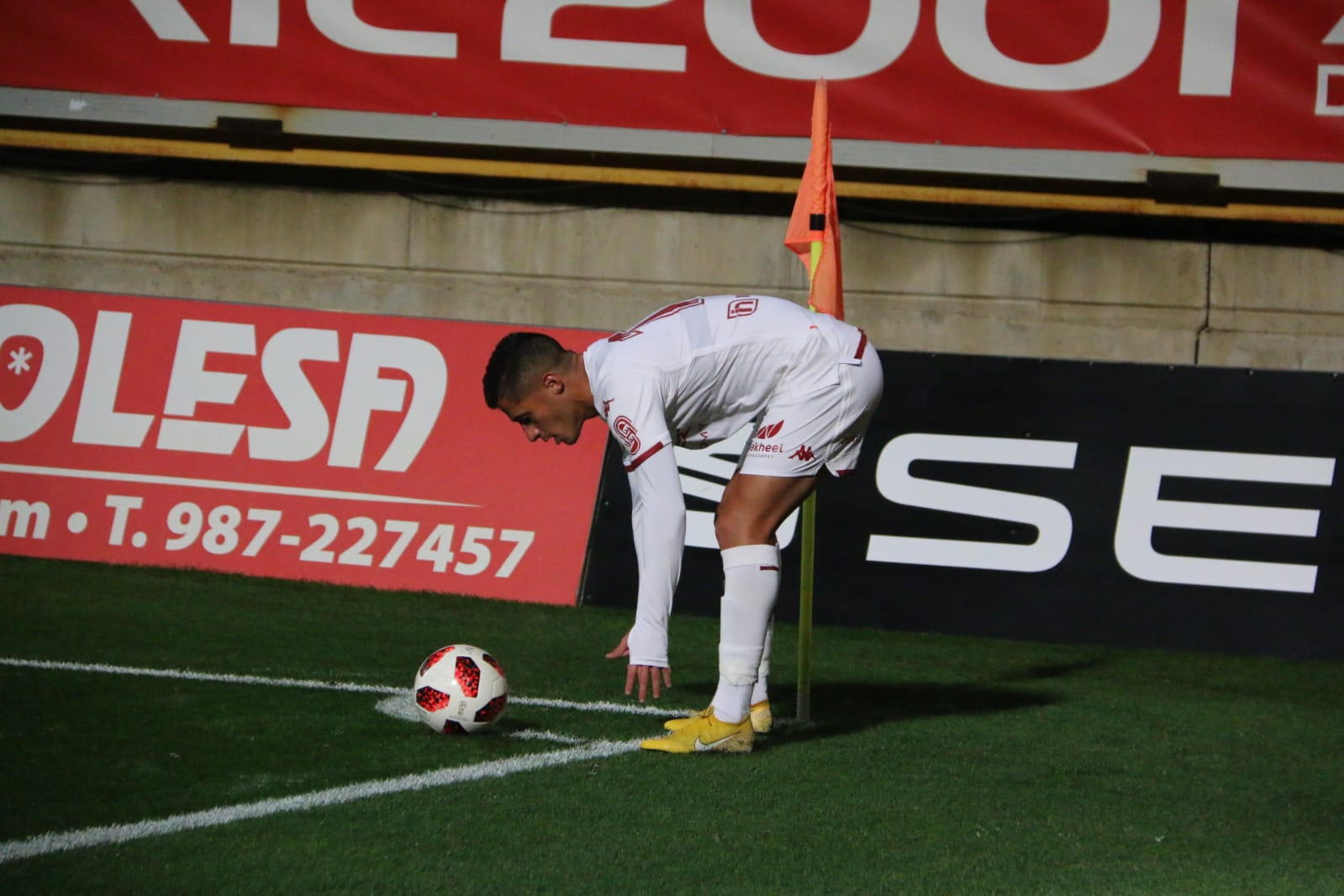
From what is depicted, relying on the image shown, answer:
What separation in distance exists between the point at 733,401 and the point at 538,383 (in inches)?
27.1

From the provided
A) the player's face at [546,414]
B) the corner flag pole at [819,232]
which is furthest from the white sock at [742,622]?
the corner flag pole at [819,232]

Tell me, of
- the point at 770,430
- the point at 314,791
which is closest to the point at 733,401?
the point at 770,430

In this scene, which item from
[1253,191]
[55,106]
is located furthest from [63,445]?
[1253,191]

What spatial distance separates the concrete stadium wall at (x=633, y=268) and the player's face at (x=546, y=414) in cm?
693

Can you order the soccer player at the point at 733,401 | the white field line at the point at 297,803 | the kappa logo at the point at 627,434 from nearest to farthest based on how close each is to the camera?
the white field line at the point at 297,803
the kappa logo at the point at 627,434
the soccer player at the point at 733,401

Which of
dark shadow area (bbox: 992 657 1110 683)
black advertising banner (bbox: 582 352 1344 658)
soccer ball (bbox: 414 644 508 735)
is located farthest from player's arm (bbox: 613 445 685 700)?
black advertising banner (bbox: 582 352 1344 658)

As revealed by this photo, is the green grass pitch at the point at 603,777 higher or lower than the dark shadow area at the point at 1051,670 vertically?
higher

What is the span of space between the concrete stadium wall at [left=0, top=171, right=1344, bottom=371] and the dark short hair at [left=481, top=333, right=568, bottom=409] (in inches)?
275

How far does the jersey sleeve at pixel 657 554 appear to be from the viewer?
4914 millimetres

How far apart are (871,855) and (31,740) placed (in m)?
2.69

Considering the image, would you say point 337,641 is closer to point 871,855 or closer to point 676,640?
point 676,640

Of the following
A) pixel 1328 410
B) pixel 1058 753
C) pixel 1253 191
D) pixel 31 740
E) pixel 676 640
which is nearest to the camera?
pixel 31 740

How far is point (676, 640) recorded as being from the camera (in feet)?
27.4

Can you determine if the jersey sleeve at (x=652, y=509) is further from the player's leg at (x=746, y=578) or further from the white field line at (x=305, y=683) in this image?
the white field line at (x=305, y=683)
